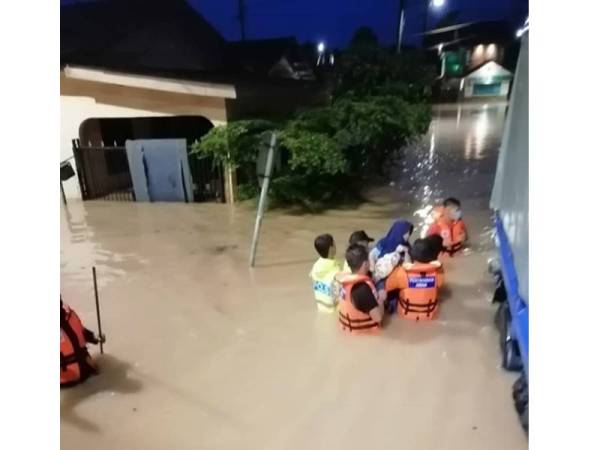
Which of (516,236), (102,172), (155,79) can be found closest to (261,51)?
(102,172)

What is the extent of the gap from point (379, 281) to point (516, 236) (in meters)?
1.07

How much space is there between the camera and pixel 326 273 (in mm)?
3342

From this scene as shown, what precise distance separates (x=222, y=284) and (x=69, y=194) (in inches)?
174

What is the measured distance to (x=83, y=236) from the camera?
5.46 meters

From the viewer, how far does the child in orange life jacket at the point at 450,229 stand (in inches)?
174

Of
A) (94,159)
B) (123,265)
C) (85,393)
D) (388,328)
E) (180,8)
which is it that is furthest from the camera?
(180,8)

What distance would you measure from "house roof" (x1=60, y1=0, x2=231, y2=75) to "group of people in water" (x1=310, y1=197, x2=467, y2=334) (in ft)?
17.4

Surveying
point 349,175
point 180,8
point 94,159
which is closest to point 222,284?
point 349,175

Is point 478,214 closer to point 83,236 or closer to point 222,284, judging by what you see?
point 222,284

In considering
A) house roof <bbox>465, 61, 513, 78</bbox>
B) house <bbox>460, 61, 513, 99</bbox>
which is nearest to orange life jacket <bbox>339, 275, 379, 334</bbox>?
house roof <bbox>465, 61, 513, 78</bbox>

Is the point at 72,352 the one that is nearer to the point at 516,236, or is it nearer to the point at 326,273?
the point at 326,273

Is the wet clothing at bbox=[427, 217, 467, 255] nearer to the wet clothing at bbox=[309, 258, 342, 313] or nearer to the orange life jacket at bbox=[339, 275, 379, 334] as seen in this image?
the wet clothing at bbox=[309, 258, 342, 313]

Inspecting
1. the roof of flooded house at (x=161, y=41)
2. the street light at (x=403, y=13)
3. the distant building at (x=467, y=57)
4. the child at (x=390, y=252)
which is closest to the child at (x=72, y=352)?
the child at (x=390, y=252)

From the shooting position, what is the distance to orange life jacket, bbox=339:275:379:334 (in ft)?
9.80
